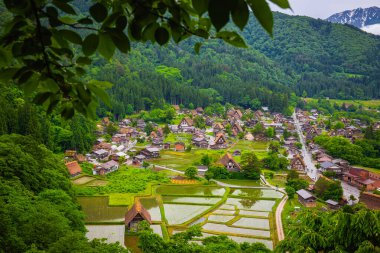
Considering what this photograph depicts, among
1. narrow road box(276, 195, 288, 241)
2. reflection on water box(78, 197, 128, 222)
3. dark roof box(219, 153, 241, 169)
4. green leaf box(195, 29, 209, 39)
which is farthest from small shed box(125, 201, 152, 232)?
green leaf box(195, 29, 209, 39)

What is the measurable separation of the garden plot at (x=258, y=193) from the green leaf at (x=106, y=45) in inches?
956

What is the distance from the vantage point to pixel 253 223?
64.7 ft

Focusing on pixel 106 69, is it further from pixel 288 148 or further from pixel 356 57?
pixel 356 57

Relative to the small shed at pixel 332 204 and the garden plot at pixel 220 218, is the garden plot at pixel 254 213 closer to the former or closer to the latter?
the garden plot at pixel 220 218

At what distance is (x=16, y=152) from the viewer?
14.4 m

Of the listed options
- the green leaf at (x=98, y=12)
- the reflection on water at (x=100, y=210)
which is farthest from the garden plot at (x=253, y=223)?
the green leaf at (x=98, y=12)

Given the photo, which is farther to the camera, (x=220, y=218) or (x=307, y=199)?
(x=307, y=199)

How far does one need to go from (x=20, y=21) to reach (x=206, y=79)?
3158 inches

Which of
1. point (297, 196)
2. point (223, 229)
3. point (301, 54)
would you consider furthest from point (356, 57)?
point (223, 229)

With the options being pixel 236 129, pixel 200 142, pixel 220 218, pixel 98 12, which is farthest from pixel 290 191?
pixel 236 129

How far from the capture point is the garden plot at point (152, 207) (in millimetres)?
20291

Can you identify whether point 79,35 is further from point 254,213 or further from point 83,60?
point 254,213

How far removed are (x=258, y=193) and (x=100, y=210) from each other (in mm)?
11832

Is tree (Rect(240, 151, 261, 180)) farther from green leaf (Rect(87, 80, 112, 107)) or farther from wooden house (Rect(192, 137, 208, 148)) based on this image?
green leaf (Rect(87, 80, 112, 107))
